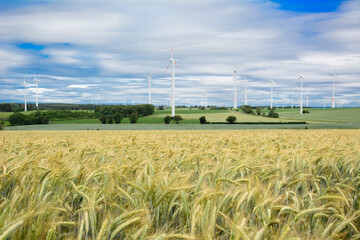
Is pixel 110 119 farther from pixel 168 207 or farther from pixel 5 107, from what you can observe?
pixel 168 207

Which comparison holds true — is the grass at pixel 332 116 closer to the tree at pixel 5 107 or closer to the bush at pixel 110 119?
the bush at pixel 110 119

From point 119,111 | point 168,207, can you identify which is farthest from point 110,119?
point 168,207

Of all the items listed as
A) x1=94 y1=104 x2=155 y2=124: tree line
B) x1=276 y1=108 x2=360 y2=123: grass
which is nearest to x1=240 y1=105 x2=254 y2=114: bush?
x1=276 y1=108 x2=360 y2=123: grass

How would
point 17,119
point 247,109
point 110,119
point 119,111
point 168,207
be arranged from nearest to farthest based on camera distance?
point 168,207, point 17,119, point 110,119, point 119,111, point 247,109

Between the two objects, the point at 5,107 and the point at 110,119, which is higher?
the point at 5,107

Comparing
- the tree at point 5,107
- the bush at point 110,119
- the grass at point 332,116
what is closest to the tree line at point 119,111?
the bush at point 110,119

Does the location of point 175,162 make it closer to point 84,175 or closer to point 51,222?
point 84,175

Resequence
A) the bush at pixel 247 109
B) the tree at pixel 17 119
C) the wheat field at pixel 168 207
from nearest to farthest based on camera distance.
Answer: the wheat field at pixel 168 207 < the tree at pixel 17 119 < the bush at pixel 247 109

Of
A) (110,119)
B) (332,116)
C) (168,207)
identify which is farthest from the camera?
(332,116)

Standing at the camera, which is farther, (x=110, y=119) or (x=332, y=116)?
(x=332, y=116)

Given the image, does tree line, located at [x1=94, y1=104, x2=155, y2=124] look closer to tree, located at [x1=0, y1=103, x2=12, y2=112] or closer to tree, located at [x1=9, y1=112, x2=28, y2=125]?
tree, located at [x1=9, y1=112, x2=28, y2=125]

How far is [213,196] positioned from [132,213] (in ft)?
2.72

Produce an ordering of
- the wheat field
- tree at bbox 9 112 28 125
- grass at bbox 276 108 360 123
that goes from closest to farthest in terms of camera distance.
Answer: the wheat field, tree at bbox 9 112 28 125, grass at bbox 276 108 360 123

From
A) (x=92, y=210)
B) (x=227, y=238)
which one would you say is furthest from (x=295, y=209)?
(x=92, y=210)
